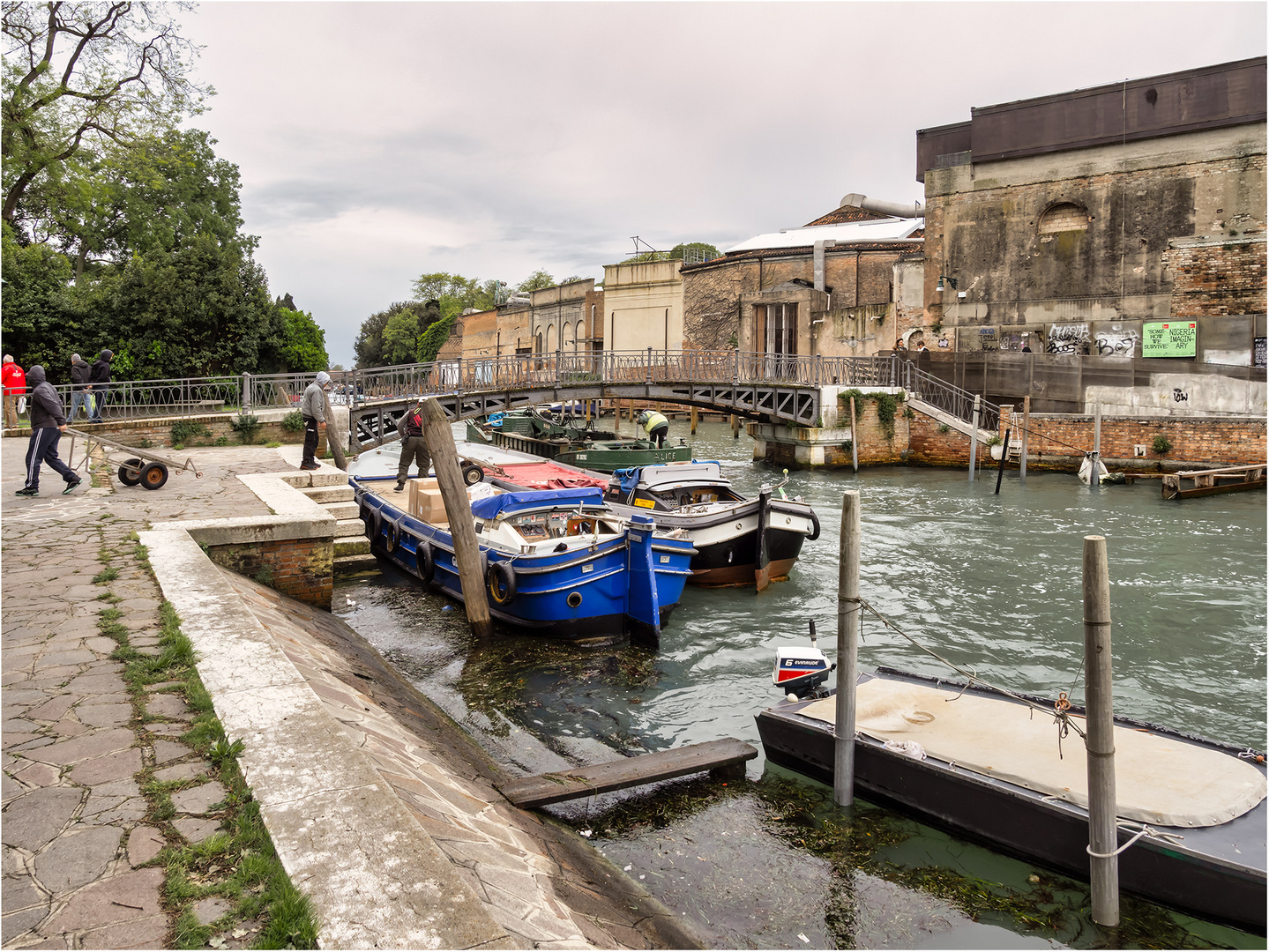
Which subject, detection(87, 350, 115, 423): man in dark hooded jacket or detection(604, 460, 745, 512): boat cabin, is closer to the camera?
detection(604, 460, 745, 512): boat cabin

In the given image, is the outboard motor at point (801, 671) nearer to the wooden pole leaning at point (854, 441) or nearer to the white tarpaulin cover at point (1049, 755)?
the white tarpaulin cover at point (1049, 755)

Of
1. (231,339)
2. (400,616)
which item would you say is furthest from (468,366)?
(400,616)

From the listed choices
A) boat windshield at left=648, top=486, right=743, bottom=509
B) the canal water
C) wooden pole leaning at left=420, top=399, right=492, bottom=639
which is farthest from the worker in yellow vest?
wooden pole leaning at left=420, top=399, right=492, bottom=639

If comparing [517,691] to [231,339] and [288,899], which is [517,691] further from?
[231,339]

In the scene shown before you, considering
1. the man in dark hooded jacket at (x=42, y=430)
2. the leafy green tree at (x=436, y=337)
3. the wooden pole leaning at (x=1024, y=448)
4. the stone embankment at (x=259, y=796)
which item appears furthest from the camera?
the leafy green tree at (x=436, y=337)

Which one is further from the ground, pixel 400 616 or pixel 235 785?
pixel 235 785

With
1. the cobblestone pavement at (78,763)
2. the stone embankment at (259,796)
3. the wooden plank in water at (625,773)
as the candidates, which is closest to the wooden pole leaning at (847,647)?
the wooden plank in water at (625,773)

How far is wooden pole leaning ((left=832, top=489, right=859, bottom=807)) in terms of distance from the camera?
20.2 ft

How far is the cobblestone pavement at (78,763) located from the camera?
2.81 meters

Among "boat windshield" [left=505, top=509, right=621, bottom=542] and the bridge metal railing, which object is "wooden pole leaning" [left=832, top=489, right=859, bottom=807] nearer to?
"boat windshield" [left=505, top=509, right=621, bottom=542]

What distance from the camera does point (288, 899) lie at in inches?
111

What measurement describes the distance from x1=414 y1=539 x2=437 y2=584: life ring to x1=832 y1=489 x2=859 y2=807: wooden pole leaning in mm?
7757

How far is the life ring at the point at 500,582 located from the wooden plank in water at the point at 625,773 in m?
3.98

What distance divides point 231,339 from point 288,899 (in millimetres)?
30916
